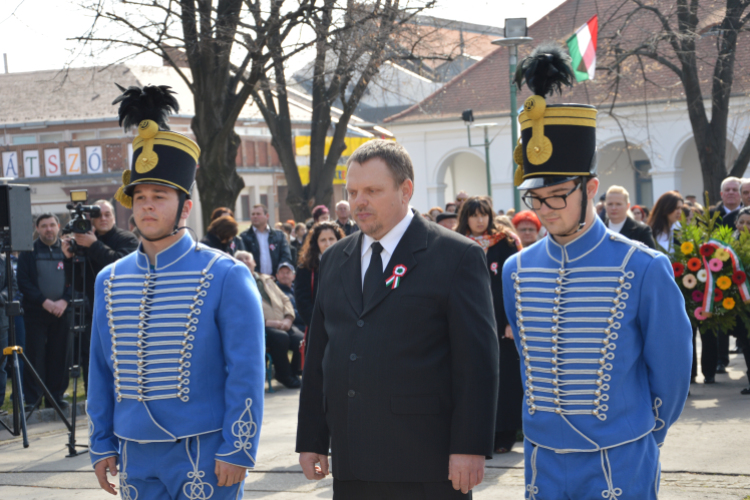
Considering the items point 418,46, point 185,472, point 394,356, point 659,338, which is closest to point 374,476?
point 394,356

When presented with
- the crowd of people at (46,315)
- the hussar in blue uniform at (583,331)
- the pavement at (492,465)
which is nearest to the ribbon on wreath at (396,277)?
the hussar in blue uniform at (583,331)

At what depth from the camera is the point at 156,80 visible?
4462 centimetres

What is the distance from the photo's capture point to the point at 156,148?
11.8ft

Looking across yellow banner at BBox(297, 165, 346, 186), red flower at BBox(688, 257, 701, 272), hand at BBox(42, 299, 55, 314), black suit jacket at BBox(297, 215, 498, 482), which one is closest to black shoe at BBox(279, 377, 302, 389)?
hand at BBox(42, 299, 55, 314)

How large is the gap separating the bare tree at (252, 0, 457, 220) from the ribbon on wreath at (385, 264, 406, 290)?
408 inches

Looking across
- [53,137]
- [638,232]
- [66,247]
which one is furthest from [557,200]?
[53,137]

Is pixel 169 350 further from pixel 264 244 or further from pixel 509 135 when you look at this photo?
pixel 509 135

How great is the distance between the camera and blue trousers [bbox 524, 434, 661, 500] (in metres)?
3.00

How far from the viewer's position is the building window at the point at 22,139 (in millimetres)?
44000

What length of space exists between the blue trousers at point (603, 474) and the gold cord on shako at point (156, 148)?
1.75m

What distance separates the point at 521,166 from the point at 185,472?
5.73 ft

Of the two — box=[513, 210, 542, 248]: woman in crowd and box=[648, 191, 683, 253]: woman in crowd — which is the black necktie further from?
box=[648, 191, 683, 253]: woman in crowd

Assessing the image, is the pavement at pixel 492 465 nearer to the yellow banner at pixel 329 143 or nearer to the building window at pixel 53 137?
the yellow banner at pixel 329 143

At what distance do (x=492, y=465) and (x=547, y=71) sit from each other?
4054 mm
